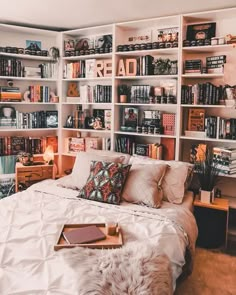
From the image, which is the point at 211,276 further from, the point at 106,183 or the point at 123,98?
the point at 123,98

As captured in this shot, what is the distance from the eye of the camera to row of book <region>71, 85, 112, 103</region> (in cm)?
367

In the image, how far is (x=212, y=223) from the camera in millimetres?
2941

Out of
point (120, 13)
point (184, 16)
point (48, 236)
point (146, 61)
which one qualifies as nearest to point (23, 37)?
point (120, 13)

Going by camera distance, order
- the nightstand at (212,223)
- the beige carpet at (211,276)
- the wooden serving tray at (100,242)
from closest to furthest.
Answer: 1. the wooden serving tray at (100,242)
2. the beige carpet at (211,276)
3. the nightstand at (212,223)

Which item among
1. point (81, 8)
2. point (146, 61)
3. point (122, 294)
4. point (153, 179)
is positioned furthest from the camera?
point (146, 61)

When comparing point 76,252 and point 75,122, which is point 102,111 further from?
point 76,252

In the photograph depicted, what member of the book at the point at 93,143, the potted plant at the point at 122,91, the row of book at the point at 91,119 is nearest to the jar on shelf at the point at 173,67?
Answer: the potted plant at the point at 122,91

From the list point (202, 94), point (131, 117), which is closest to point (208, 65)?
point (202, 94)

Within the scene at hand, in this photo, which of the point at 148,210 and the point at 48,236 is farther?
the point at 148,210

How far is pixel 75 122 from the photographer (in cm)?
393

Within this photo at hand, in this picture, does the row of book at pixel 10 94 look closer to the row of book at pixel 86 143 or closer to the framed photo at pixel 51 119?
the framed photo at pixel 51 119

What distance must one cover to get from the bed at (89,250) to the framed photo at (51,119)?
4.29 ft

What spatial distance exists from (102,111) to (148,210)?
1658mm

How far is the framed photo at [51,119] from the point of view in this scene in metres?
3.98
